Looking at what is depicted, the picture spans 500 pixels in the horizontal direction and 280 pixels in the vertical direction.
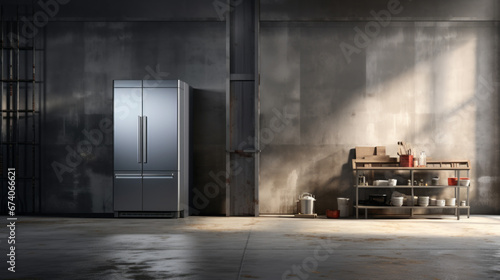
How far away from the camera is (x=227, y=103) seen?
33.9 feet

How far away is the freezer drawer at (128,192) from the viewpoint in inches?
385

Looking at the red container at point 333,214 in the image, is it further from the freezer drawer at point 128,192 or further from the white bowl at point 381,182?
the freezer drawer at point 128,192

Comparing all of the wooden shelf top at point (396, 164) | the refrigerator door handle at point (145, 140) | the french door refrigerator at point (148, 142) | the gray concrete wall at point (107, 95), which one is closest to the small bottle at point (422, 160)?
the wooden shelf top at point (396, 164)

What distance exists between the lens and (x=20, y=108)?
10711mm

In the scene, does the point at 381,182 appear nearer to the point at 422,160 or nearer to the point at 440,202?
the point at 422,160

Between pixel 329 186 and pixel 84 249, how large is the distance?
5.27 metres

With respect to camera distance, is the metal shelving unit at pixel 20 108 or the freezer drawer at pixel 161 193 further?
the metal shelving unit at pixel 20 108

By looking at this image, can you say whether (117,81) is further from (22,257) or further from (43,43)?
(22,257)

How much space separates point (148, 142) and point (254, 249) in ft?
12.7

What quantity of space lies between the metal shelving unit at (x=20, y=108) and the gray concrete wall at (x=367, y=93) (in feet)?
13.6

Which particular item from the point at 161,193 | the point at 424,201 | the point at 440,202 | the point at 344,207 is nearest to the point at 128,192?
the point at 161,193

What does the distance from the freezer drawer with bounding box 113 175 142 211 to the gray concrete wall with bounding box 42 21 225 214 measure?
89cm

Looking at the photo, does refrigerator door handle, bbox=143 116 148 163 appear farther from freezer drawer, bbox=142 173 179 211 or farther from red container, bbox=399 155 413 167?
red container, bbox=399 155 413 167

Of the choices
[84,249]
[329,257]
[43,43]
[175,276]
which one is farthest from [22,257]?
[43,43]
